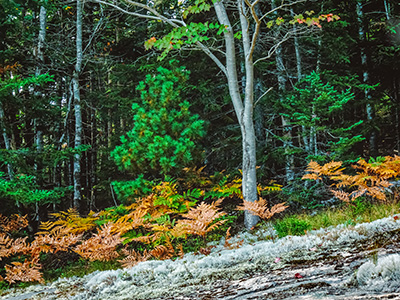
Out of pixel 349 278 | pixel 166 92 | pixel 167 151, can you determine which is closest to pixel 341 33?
pixel 166 92

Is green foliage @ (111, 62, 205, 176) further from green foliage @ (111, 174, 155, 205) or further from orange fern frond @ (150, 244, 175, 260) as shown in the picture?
orange fern frond @ (150, 244, 175, 260)

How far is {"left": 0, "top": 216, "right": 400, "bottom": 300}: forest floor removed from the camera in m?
1.73

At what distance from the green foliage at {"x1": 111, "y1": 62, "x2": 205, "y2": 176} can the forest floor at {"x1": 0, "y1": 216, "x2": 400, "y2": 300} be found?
364 centimetres

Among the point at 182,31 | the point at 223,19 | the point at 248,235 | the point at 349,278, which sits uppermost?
the point at 223,19

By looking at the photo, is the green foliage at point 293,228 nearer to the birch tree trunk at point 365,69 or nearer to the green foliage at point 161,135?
the green foliage at point 161,135

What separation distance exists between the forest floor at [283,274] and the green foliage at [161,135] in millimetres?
3635

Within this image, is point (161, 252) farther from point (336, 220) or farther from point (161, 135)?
point (161, 135)

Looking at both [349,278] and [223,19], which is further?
[223,19]

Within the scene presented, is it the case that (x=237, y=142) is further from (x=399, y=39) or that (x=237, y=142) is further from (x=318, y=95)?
(x=399, y=39)

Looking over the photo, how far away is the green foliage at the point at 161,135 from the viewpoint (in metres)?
7.32

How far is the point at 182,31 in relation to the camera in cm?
551

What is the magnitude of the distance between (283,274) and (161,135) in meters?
5.74

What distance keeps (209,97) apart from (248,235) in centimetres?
526

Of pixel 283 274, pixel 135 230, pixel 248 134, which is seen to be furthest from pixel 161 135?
pixel 283 274
